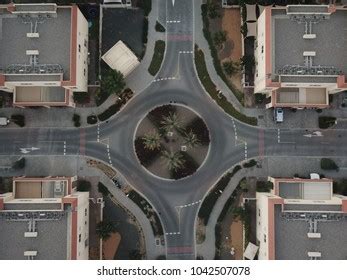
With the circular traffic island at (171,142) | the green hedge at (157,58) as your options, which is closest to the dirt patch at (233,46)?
the circular traffic island at (171,142)

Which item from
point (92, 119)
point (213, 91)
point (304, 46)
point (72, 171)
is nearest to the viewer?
point (304, 46)

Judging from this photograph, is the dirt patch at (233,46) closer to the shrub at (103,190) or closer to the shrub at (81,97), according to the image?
the shrub at (81,97)

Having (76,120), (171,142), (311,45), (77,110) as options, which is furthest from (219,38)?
(76,120)

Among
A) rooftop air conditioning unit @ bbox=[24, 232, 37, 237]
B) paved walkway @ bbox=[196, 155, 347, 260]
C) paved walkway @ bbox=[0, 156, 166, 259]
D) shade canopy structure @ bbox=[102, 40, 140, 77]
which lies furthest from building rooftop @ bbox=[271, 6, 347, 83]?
rooftop air conditioning unit @ bbox=[24, 232, 37, 237]

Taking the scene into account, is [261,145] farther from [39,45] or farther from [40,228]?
[39,45]

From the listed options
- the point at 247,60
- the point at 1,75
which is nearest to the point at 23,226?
the point at 1,75

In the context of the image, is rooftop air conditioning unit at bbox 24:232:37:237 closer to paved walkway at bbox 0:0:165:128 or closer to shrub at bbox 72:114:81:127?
paved walkway at bbox 0:0:165:128
